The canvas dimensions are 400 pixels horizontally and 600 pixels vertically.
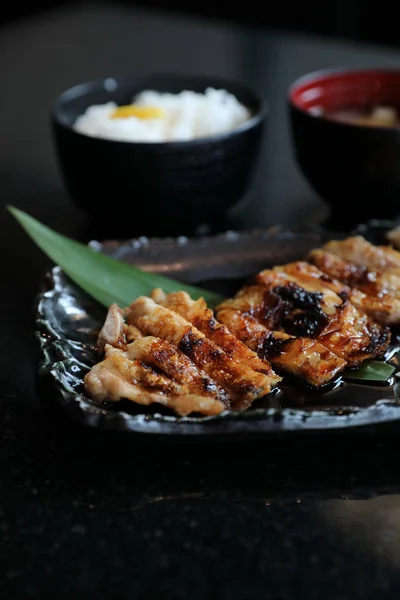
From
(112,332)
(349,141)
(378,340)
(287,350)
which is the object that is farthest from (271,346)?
(349,141)

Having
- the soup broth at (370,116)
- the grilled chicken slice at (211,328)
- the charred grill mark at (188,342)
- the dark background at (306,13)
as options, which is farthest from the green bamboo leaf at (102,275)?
the dark background at (306,13)

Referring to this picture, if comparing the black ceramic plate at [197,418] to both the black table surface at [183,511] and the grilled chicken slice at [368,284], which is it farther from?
the grilled chicken slice at [368,284]

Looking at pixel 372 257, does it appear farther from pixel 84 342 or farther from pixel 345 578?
pixel 345 578

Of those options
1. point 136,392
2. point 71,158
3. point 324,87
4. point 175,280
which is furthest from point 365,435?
point 324,87

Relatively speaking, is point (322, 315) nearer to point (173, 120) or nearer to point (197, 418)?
point (197, 418)

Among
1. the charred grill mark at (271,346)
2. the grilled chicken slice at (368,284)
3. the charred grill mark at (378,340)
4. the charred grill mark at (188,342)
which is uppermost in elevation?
the charred grill mark at (188,342)

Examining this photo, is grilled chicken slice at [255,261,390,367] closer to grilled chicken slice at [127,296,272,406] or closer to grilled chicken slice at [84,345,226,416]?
grilled chicken slice at [127,296,272,406]
